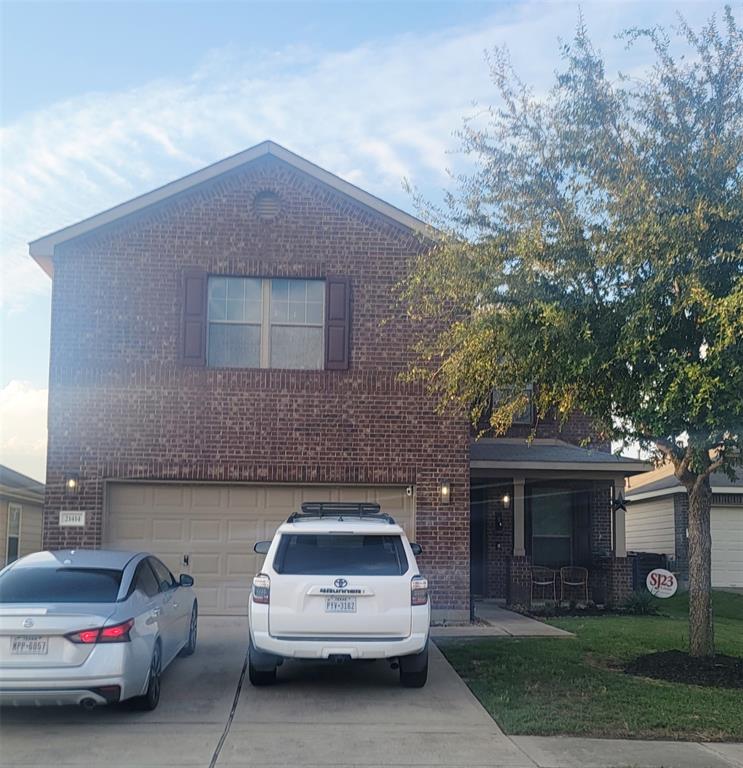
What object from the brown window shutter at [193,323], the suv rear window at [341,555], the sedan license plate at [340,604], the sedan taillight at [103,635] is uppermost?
the brown window shutter at [193,323]

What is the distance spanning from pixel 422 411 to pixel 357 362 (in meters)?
1.31

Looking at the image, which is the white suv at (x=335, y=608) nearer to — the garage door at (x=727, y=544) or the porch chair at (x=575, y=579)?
the porch chair at (x=575, y=579)

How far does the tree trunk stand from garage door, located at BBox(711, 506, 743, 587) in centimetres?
1411

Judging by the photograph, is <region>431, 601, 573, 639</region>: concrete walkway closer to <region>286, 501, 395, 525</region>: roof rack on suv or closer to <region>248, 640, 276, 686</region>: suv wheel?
<region>286, 501, 395, 525</region>: roof rack on suv

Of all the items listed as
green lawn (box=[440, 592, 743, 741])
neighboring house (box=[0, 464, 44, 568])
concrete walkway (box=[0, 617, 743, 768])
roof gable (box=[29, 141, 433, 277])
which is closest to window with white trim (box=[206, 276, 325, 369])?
roof gable (box=[29, 141, 433, 277])

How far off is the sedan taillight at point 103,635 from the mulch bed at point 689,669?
575cm

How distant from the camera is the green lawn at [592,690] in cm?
785

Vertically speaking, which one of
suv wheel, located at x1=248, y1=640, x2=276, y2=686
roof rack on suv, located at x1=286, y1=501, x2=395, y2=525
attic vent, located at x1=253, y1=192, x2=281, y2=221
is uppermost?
attic vent, located at x1=253, y1=192, x2=281, y2=221

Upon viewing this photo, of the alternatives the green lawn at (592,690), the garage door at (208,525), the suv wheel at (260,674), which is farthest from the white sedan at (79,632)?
the garage door at (208,525)

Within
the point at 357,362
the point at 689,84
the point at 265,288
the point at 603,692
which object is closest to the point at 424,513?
the point at 357,362

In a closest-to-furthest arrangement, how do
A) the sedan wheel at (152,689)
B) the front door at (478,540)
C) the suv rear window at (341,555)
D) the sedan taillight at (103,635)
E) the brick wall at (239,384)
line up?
the sedan taillight at (103,635)
the sedan wheel at (152,689)
the suv rear window at (341,555)
the brick wall at (239,384)
the front door at (478,540)

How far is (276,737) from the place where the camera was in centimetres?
743

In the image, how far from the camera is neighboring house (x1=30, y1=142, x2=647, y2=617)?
13984 mm

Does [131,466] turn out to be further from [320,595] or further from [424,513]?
[320,595]
